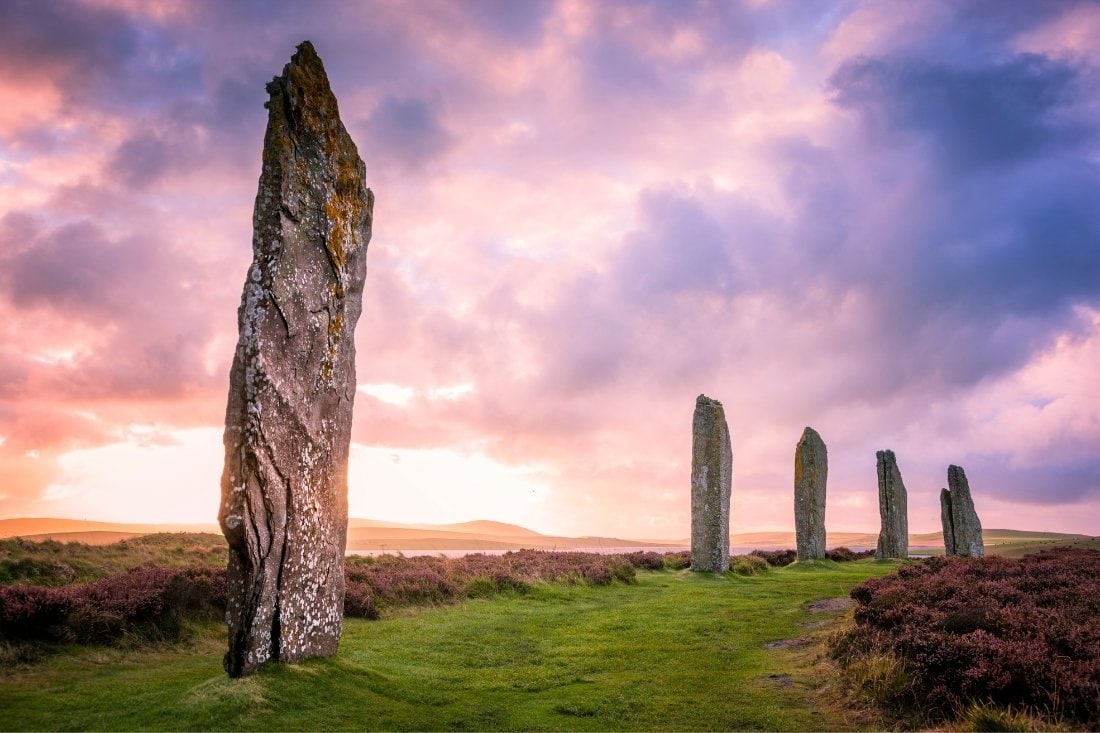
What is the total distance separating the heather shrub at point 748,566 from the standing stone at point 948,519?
827cm

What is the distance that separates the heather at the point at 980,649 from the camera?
6.44 meters

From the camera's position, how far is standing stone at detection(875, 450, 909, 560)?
3262 cm

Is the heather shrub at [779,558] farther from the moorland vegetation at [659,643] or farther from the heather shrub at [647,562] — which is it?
the moorland vegetation at [659,643]

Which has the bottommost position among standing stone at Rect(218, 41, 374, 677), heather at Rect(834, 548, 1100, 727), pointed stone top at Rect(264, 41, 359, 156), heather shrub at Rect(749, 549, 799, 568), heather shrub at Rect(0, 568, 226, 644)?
heather shrub at Rect(749, 549, 799, 568)

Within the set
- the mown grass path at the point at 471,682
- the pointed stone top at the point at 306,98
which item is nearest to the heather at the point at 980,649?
the mown grass path at the point at 471,682

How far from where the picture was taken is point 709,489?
24.8 m

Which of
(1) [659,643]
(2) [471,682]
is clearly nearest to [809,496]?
(1) [659,643]

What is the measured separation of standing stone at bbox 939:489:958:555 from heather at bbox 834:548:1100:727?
19.5 m

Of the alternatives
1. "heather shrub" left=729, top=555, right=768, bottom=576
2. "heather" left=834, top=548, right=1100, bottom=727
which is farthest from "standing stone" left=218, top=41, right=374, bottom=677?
"heather shrub" left=729, top=555, right=768, bottom=576

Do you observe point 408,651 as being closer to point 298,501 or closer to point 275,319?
point 298,501

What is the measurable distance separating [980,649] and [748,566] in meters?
20.1

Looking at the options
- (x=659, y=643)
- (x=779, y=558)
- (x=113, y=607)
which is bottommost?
(x=779, y=558)

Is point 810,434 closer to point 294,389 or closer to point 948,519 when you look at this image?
point 948,519

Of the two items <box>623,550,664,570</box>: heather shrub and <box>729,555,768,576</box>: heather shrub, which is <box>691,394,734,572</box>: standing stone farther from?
<box>623,550,664,570</box>: heather shrub
